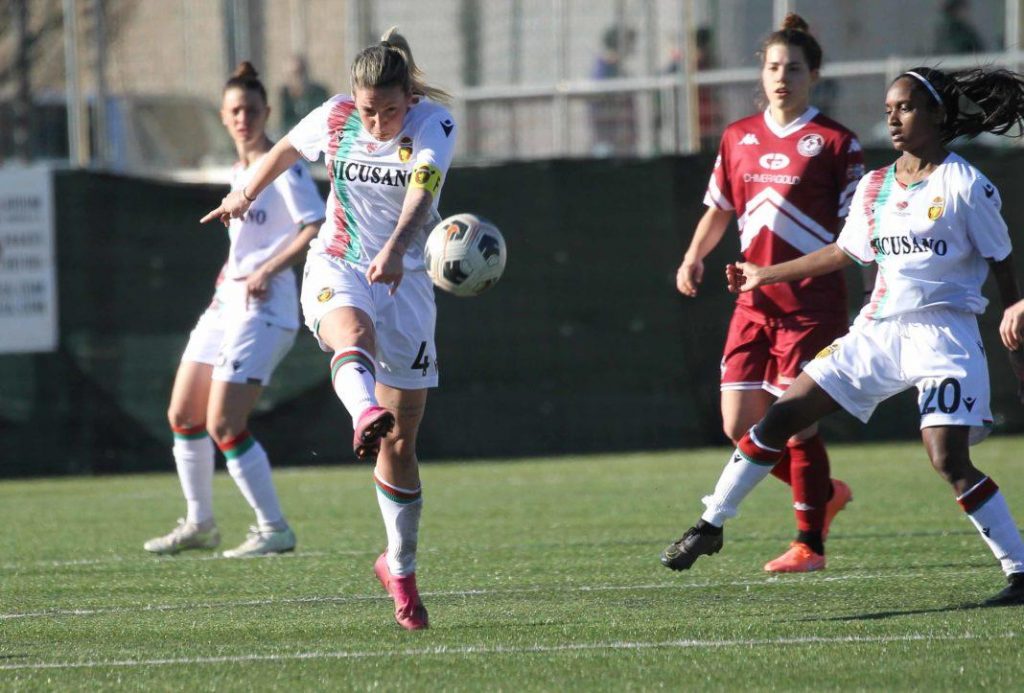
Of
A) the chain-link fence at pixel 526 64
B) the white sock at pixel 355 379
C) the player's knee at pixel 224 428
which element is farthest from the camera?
the chain-link fence at pixel 526 64

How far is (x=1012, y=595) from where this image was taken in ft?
18.7

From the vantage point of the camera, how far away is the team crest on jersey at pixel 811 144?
7184 mm

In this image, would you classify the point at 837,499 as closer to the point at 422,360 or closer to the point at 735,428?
the point at 735,428

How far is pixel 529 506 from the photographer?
1005 cm

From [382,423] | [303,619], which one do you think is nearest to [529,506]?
[303,619]

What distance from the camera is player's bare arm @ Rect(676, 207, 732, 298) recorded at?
23.8 ft

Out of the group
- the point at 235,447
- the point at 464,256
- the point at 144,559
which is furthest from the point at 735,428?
the point at 144,559

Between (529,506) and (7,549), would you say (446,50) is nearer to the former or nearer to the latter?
(529,506)

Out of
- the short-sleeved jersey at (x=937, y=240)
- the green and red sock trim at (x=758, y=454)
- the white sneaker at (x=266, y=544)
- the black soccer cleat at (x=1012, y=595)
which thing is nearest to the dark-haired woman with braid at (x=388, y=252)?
the green and red sock trim at (x=758, y=454)

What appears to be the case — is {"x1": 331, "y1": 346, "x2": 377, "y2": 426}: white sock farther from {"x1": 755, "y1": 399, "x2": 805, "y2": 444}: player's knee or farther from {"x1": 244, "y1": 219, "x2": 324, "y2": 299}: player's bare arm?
{"x1": 244, "y1": 219, "x2": 324, "y2": 299}: player's bare arm

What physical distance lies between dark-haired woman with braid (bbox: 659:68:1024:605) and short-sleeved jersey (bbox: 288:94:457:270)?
54.0 inches

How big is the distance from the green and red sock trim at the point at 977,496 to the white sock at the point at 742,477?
0.72 m

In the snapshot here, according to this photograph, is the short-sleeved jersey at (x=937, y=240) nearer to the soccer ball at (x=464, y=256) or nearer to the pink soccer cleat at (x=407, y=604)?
the soccer ball at (x=464, y=256)

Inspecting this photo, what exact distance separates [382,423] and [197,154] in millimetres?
13970
